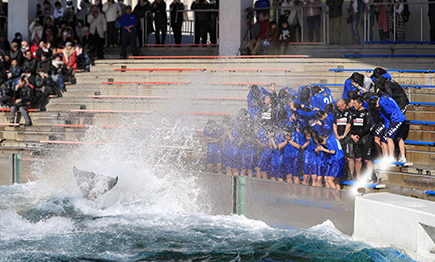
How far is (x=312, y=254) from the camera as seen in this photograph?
20.4 ft

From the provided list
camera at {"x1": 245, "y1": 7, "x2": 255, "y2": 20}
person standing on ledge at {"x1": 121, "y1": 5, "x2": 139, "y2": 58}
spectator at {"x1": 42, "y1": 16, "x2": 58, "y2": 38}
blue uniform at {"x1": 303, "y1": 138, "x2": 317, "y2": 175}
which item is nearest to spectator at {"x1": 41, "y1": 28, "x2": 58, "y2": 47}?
spectator at {"x1": 42, "y1": 16, "x2": 58, "y2": 38}

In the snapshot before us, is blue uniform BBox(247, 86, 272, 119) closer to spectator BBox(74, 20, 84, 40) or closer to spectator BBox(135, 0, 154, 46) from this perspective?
spectator BBox(135, 0, 154, 46)

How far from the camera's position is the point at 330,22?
14.5 meters

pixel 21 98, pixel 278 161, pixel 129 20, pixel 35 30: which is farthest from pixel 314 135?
pixel 35 30

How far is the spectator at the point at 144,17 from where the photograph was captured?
1644cm

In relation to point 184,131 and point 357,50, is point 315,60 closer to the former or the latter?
point 357,50

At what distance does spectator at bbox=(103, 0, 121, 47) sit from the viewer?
16.6m

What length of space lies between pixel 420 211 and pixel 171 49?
491 inches

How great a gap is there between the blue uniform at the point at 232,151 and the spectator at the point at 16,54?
33.6 ft

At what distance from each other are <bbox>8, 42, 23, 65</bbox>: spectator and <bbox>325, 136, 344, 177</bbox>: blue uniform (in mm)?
11973

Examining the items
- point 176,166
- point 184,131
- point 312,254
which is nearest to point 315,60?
point 184,131

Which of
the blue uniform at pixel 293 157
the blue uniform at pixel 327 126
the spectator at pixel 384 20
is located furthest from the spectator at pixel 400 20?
the blue uniform at pixel 293 157

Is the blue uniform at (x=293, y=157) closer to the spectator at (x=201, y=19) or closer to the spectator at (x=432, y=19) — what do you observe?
the spectator at (x=432, y=19)

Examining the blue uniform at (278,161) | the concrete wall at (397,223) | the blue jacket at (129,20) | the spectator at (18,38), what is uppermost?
the blue jacket at (129,20)
